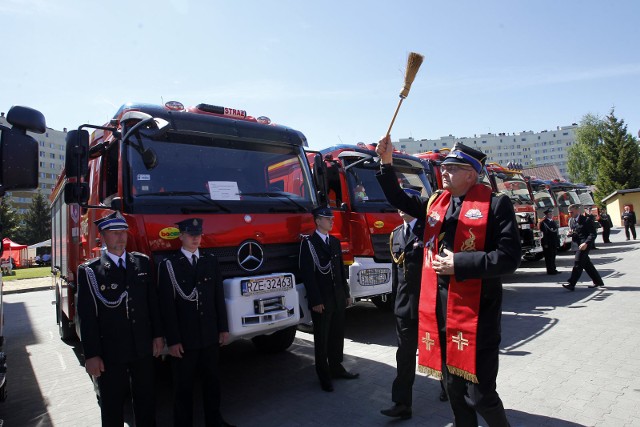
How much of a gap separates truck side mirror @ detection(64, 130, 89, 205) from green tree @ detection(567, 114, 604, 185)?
5798cm

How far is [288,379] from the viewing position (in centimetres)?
498

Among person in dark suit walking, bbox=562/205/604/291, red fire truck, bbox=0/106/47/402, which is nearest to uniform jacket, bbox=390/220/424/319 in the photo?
red fire truck, bbox=0/106/47/402

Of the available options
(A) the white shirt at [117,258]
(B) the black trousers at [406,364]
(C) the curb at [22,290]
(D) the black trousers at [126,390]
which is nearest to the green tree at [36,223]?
(C) the curb at [22,290]

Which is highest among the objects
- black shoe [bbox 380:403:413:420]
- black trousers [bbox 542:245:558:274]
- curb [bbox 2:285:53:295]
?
black trousers [bbox 542:245:558:274]

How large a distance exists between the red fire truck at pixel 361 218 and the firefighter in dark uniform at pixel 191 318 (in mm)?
2642

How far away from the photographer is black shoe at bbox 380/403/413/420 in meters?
3.68

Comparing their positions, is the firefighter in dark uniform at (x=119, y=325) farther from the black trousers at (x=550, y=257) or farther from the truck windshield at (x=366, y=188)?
the black trousers at (x=550, y=257)

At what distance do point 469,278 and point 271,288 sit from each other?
207cm

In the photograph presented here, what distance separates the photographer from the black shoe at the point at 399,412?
3.68 metres

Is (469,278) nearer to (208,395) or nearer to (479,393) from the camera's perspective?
(479,393)

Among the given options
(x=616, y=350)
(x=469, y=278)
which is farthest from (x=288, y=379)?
(x=616, y=350)

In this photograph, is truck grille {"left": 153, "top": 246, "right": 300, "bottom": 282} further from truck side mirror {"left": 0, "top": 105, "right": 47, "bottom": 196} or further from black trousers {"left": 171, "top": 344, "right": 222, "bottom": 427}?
truck side mirror {"left": 0, "top": 105, "right": 47, "bottom": 196}

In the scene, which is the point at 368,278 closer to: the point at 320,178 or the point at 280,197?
the point at 320,178

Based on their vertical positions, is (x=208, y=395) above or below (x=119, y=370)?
below
